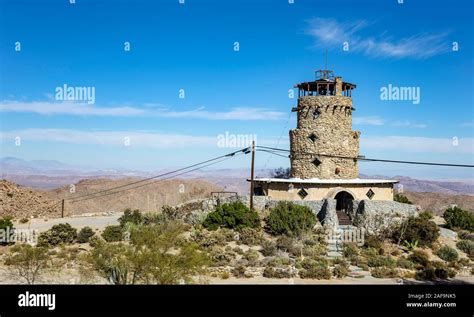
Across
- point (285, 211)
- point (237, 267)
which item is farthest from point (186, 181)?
point (237, 267)

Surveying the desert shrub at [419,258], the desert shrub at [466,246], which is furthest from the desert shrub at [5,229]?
the desert shrub at [466,246]

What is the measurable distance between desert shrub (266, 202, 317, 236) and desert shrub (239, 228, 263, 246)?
120 centimetres

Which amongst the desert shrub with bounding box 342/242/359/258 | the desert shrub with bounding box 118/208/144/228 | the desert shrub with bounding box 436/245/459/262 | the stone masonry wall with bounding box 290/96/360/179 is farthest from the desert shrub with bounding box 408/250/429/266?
the desert shrub with bounding box 118/208/144/228

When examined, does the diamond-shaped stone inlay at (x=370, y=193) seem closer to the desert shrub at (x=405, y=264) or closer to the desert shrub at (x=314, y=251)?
the desert shrub at (x=314, y=251)

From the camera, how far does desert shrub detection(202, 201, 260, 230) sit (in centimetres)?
2772

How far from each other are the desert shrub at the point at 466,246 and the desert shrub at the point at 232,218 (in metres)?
12.8

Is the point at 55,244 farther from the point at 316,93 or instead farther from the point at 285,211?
the point at 316,93

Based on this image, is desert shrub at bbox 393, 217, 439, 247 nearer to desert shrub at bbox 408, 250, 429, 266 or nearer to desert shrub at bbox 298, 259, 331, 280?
desert shrub at bbox 408, 250, 429, 266

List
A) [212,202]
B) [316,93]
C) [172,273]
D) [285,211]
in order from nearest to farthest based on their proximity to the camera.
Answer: [172,273] < [285,211] < [212,202] < [316,93]

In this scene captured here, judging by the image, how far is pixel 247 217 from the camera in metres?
27.9
